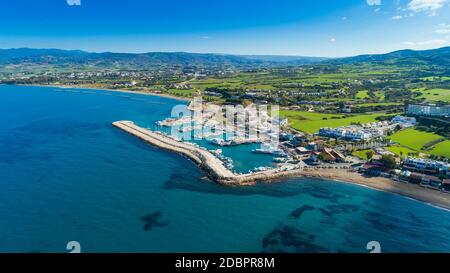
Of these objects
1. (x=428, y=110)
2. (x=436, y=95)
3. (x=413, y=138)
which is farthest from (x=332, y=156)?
(x=436, y=95)

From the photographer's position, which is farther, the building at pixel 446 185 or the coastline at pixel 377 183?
the building at pixel 446 185

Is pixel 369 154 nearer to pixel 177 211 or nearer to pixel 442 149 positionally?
pixel 442 149

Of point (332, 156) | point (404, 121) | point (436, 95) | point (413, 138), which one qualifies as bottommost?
point (332, 156)

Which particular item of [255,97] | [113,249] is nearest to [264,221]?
[113,249]

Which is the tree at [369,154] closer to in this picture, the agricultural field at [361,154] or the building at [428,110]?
the agricultural field at [361,154]

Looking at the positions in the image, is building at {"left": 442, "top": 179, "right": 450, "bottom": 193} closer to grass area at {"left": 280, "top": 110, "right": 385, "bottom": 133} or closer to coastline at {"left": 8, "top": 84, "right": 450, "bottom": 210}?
coastline at {"left": 8, "top": 84, "right": 450, "bottom": 210}

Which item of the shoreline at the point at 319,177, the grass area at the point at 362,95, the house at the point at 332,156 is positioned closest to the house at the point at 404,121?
the house at the point at 332,156
